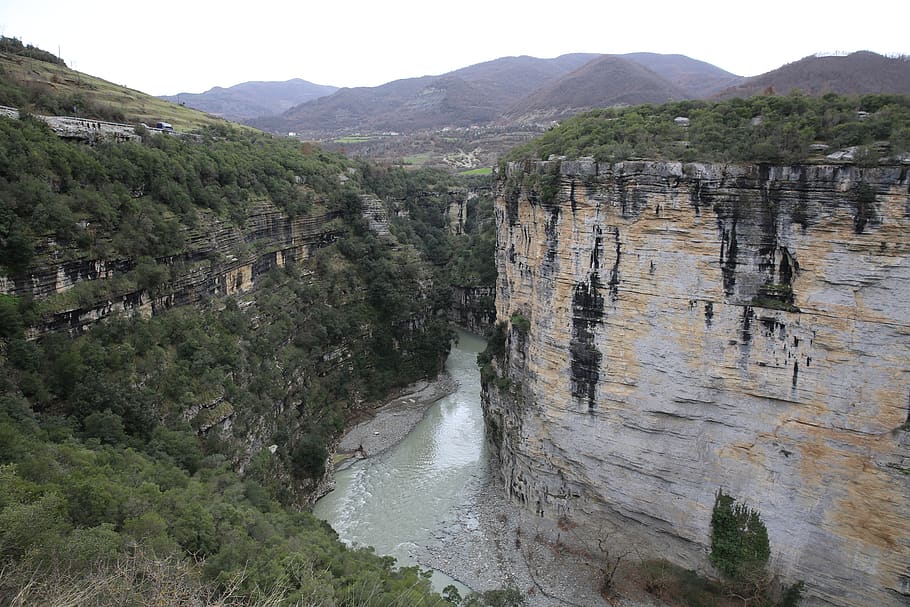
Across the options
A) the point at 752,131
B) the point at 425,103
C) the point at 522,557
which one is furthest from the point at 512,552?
the point at 425,103

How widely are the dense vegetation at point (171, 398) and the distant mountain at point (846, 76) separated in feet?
62.5

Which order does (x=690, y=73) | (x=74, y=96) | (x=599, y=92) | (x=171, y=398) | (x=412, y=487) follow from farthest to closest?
(x=690, y=73), (x=599, y=92), (x=74, y=96), (x=412, y=487), (x=171, y=398)

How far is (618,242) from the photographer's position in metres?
14.6

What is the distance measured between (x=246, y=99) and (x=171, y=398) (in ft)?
594

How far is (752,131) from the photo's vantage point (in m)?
13.3

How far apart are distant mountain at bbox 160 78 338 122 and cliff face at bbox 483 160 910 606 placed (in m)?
130

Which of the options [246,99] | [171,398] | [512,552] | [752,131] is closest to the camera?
[752,131]

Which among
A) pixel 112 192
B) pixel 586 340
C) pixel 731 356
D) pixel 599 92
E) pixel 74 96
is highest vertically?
pixel 599 92

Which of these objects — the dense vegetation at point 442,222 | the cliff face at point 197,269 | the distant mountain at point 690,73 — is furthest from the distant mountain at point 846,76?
the distant mountain at point 690,73

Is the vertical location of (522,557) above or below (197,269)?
below

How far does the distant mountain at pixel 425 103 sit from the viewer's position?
98.5 metres

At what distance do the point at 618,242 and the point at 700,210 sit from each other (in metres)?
2.10

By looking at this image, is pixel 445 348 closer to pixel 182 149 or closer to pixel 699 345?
pixel 182 149

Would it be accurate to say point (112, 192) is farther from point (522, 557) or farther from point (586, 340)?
point (522, 557)
